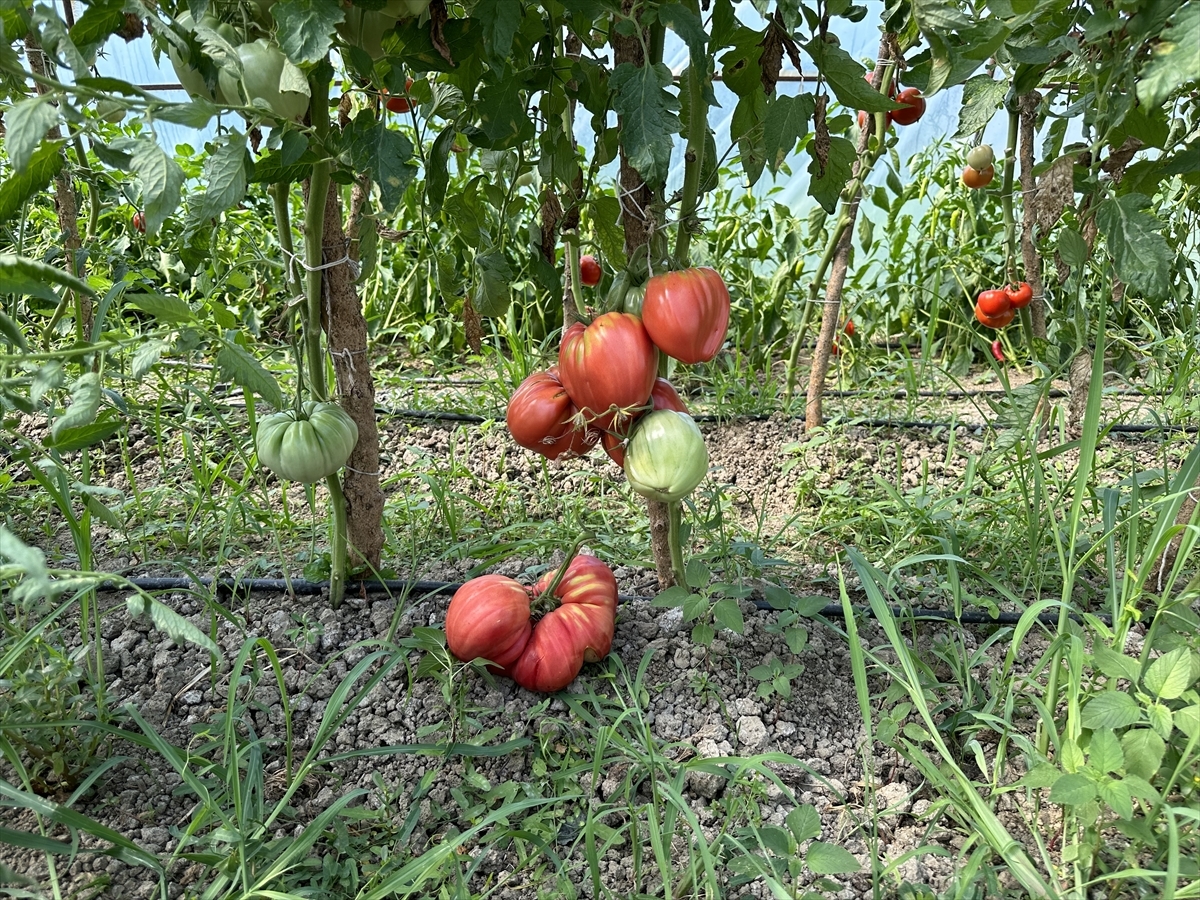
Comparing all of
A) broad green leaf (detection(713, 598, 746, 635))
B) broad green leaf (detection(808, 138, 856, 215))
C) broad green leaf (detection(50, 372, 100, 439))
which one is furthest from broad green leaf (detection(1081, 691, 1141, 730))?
broad green leaf (detection(50, 372, 100, 439))

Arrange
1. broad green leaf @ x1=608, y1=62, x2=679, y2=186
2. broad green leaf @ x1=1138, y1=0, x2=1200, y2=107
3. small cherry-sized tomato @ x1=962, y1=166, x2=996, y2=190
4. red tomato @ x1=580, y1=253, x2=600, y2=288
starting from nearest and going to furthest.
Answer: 1. broad green leaf @ x1=1138, y1=0, x2=1200, y2=107
2. broad green leaf @ x1=608, y1=62, x2=679, y2=186
3. red tomato @ x1=580, y1=253, x2=600, y2=288
4. small cherry-sized tomato @ x1=962, y1=166, x2=996, y2=190

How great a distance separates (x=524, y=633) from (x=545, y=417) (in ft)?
0.97

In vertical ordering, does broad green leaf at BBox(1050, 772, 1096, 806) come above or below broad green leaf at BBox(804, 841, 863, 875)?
above

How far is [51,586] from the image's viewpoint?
1.82ft

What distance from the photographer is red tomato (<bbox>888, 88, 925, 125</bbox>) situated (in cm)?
199

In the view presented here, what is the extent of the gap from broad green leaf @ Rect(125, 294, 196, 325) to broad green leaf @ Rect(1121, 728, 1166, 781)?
42.3 inches

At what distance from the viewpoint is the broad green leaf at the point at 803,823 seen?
2.77 ft

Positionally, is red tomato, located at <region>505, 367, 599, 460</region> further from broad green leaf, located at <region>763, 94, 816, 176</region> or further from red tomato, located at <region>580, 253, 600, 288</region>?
red tomato, located at <region>580, 253, 600, 288</region>

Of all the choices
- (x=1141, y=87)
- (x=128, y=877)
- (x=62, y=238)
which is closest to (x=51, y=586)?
(x=128, y=877)

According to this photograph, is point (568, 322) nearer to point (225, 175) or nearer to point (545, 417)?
point (545, 417)

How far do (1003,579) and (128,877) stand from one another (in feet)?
4.21

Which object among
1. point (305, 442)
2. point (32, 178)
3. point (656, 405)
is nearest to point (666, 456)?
point (656, 405)

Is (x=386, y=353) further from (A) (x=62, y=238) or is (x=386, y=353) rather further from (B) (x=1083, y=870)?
(B) (x=1083, y=870)

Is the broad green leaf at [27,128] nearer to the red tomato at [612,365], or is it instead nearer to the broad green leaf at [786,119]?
the red tomato at [612,365]
